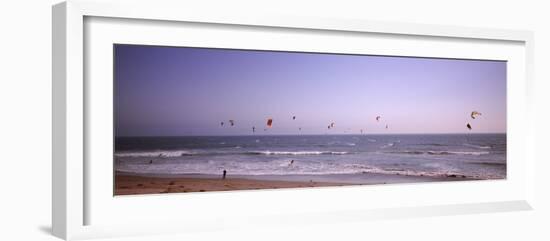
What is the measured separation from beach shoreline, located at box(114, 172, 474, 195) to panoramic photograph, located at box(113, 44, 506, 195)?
0.01 m

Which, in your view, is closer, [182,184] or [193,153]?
[182,184]

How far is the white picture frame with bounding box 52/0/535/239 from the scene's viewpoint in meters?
6.50

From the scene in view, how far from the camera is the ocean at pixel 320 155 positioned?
26.2 ft

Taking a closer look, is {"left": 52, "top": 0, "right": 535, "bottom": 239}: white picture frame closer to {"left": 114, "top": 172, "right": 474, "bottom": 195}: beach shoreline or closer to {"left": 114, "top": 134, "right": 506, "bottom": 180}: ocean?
{"left": 114, "top": 172, "right": 474, "bottom": 195}: beach shoreline

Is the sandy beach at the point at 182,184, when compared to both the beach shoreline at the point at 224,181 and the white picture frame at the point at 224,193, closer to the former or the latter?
the beach shoreline at the point at 224,181

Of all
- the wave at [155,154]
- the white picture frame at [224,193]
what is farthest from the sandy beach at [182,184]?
the white picture frame at [224,193]

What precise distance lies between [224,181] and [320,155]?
6.52ft

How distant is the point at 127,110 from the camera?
23.9 feet

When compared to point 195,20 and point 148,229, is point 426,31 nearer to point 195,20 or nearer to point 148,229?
point 195,20

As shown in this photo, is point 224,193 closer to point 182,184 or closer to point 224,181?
point 224,181

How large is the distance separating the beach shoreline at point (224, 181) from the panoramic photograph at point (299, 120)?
0.01 metres

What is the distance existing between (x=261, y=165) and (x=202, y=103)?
0.97 meters

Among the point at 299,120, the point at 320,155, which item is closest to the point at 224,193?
the point at 299,120

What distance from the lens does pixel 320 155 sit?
31.2 ft
